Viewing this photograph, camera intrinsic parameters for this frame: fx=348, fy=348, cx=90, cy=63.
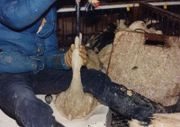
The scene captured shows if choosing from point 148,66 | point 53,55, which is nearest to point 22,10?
point 53,55

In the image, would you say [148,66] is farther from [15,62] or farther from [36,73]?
[15,62]

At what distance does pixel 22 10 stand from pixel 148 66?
87.0 inches

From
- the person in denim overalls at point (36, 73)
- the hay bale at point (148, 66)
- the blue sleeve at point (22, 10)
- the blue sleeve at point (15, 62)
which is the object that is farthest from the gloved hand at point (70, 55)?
the hay bale at point (148, 66)

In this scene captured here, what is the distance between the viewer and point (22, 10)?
11.6 feet

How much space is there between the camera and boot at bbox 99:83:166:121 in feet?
13.8

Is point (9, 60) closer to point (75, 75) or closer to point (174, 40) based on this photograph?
point (75, 75)

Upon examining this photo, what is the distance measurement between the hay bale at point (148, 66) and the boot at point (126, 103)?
781mm

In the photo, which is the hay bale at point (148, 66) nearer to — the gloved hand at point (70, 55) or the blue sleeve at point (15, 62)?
the gloved hand at point (70, 55)

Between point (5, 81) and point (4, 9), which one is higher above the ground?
point (4, 9)

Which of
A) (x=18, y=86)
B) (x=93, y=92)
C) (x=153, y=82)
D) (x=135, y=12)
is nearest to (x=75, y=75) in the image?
(x=93, y=92)

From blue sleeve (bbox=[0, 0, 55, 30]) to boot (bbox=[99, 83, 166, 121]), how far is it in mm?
1289

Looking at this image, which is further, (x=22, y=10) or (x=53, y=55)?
→ (x=53, y=55)

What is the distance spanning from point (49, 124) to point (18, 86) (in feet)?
1.79

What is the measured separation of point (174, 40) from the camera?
4.94 metres
